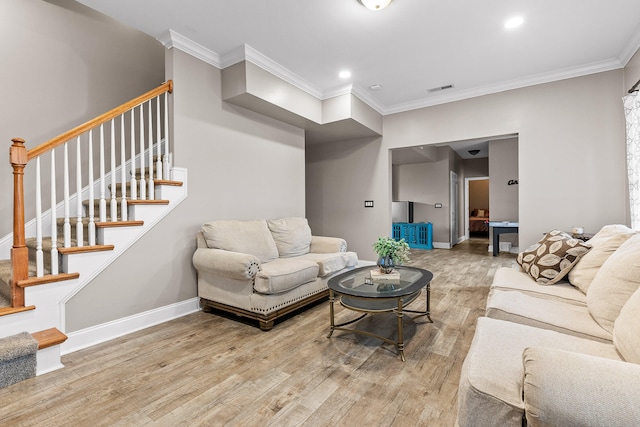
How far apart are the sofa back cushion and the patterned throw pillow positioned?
7.86 feet

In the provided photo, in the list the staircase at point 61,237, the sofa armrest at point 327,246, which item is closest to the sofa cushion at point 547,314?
the sofa armrest at point 327,246

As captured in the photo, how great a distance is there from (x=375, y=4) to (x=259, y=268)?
2.35 m

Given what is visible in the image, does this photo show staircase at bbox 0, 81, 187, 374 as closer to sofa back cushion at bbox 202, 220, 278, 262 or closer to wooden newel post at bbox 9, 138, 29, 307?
wooden newel post at bbox 9, 138, 29, 307

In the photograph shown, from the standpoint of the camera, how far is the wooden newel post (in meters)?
2.00

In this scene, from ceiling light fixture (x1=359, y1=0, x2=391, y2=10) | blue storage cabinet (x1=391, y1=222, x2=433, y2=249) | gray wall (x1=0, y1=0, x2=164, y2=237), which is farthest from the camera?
blue storage cabinet (x1=391, y1=222, x2=433, y2=249)

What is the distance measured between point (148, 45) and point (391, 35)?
3.03m

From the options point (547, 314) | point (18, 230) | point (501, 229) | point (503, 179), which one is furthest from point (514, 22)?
point (503, 179)

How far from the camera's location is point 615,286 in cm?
147

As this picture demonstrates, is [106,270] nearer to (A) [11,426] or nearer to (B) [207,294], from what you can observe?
(B) [207,294]

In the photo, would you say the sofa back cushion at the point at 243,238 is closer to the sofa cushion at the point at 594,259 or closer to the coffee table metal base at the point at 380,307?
the coffee table metal base at the point at 380,307

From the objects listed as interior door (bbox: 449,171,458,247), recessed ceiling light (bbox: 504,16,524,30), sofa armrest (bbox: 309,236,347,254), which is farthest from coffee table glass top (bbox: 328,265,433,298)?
interior door (bbox: 449,171,458,247)

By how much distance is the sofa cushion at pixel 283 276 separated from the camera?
8.32 feet

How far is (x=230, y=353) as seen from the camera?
218 cm

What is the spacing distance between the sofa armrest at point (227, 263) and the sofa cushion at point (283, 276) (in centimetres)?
9
